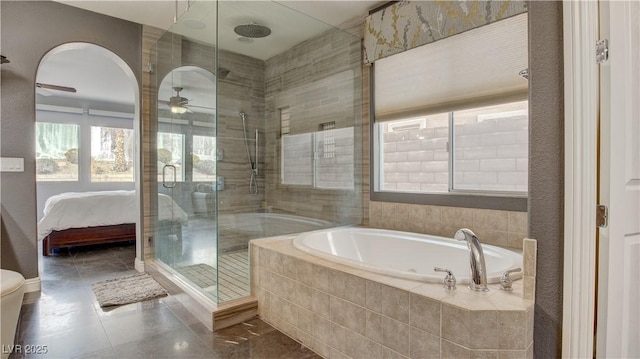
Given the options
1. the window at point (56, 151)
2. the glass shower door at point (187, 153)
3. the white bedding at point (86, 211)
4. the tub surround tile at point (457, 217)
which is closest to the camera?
the tub surround tile at point (457, 217)

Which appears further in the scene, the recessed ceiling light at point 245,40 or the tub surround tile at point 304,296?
the recessed ceiling light at point 245,40

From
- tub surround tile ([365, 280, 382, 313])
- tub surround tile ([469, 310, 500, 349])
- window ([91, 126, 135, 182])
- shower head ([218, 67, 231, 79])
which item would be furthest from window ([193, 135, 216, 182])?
window ([91, 126, 135, 182])

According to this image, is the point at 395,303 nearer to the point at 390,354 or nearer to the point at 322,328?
the point at 390,354

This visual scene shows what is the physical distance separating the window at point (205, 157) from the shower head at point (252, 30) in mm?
1022

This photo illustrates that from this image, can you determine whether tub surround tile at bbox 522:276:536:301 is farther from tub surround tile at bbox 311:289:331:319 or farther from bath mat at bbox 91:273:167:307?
bath mat at bbox 91:273:167:307

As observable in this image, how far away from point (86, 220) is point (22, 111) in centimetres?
210

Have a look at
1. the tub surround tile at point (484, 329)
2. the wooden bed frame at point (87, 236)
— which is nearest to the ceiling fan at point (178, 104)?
the wooden bed frame at point (87, 236)

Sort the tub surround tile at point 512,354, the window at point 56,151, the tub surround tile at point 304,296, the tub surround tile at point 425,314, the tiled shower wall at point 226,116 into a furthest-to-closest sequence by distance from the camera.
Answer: the window at point 56,151 → the tiled shower wall at point 226,116 → the tub surround tile at point 304,296 → the tub surround tile at point 425,314 → the tub surround tile at point 512,354

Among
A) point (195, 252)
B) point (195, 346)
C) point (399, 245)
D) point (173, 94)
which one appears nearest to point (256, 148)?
point (173, 94)

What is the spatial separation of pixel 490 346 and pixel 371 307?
21.0 inches

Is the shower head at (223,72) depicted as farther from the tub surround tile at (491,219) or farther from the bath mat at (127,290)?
the tub surround tile at (491,219)

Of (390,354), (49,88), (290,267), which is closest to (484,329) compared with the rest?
(390,354)

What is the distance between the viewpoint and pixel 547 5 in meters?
1.26

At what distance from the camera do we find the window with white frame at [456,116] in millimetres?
2246
